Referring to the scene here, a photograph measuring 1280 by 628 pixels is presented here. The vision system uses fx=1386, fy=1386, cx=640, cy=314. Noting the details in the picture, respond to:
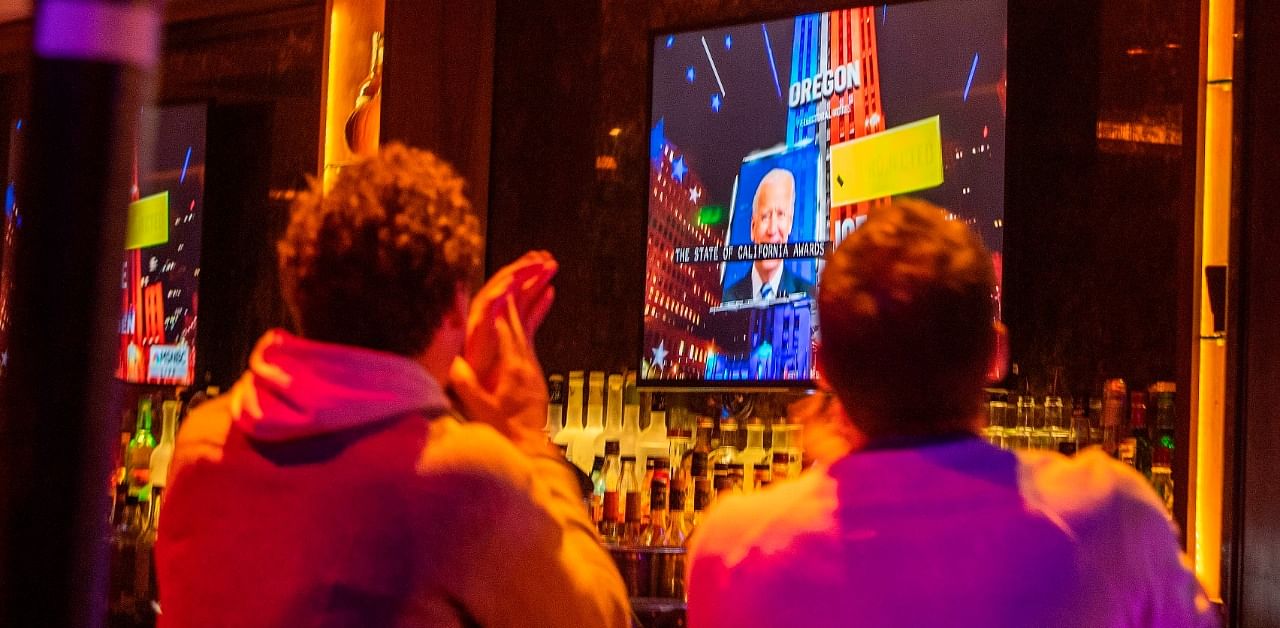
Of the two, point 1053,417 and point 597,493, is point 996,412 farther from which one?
point 597,493

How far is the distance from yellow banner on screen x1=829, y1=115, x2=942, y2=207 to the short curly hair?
1.96 meters

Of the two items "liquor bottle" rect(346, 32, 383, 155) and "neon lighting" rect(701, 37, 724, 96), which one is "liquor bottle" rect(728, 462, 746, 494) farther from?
"liquor bottle" rect(346, 32, 383, 155)

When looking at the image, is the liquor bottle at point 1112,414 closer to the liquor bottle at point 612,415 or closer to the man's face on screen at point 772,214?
the man's face on screen at point 772,214

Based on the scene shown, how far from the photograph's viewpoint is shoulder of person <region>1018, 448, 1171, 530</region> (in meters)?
1.15

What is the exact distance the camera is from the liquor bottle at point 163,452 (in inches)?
169

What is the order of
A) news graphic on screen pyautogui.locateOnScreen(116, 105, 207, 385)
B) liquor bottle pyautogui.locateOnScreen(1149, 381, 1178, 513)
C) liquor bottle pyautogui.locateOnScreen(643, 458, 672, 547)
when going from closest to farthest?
1. liquor bottle pyautogui.locateOnScreen(1149, 381, 1178, 513)
2. liquor bottle pyautogui.locateOnScreen(643, 458, 672, 547)
3. news graphic on screen pyautogui.locateOnScreen(116, 105, 207, 385)

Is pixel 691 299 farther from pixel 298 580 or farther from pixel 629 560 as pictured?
pixel 298 580

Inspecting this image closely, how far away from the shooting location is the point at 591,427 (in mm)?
3781

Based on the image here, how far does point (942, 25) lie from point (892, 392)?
2.16m

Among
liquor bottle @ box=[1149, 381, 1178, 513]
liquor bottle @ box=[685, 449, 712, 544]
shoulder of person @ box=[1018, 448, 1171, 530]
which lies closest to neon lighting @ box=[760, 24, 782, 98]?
liquor bottle @ box=[685, 449, 712, 544]

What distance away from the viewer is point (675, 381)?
3635 millimetres

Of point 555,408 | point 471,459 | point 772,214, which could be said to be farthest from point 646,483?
point 471,459

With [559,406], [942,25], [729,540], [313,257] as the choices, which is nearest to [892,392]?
[729,540]

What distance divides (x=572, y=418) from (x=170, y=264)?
1.59m
